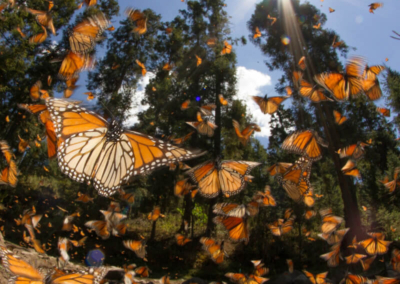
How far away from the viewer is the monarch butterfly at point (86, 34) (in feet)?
11.9

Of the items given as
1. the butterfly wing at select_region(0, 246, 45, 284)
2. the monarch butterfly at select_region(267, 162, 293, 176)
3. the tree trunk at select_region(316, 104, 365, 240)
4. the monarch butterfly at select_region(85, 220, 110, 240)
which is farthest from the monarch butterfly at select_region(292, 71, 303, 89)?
the monarch butterfly at select_region(85, 220, 110, 240)

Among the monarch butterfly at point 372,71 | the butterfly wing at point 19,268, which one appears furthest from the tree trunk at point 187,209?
the monarch butterfly at point 372,71

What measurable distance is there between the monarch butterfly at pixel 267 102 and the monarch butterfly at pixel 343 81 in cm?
85

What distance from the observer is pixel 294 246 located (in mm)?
12852

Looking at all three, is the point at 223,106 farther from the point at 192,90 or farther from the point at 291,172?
the point at 291,172

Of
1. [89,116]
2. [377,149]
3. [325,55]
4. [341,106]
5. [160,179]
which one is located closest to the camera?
[89,116]

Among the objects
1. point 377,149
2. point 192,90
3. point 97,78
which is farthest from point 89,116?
point 377,149

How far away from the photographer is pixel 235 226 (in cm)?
488

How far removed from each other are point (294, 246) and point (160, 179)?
730 cm

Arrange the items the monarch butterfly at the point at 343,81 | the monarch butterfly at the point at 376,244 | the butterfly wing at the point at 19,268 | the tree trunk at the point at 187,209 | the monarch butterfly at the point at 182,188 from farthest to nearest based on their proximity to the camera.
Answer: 1. the tree trunk at the point at 187,209
2. the monarch butterfly at the point at 182,188
3. the monarch butterfly at the point at 376,244
4. the monarch butterfly at the point at 343,81
5. the butterfly wing at the point at 19,268

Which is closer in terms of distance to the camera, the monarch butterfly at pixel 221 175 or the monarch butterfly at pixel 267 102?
the monarch butterfly at pixel 221 175

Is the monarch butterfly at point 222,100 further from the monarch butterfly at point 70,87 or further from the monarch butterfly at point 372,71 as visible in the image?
the monarch butterfly at point 372,71

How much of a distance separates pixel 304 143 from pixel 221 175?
1317 millimetres

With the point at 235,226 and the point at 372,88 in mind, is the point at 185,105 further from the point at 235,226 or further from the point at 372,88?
the point at 372,88
